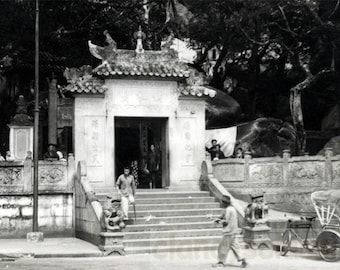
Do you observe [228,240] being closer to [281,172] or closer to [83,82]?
[281,172]

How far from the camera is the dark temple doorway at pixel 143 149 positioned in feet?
70.0

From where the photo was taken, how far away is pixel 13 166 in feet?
62.4

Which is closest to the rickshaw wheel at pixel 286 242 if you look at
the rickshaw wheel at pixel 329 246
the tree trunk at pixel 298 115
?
the rickshaw wheel at pixel 329 246

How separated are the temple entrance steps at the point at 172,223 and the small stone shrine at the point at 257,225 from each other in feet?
3.11

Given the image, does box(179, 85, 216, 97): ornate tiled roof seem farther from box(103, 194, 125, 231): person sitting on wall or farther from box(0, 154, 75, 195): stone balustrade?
box(103, 194, 125, 231): person sitting on wall

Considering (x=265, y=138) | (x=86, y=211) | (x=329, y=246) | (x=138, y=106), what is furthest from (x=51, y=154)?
(x=265, y=138)

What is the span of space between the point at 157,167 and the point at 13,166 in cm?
629

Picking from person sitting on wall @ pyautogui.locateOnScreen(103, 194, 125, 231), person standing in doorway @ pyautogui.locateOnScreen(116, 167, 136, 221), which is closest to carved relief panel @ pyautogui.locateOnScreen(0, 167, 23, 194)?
person standing in doorway @ pyautogui.locateOnScreen(116, 167, 136, 221)

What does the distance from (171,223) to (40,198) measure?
4.64 m

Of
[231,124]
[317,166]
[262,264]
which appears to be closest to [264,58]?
[231,124]

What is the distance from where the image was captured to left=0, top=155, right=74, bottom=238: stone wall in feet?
62.1

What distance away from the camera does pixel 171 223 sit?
57.3ft

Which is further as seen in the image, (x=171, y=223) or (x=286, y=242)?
(x=171, y=223)

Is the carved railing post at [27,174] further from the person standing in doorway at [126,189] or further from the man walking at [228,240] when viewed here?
the man walking at [228,240]
